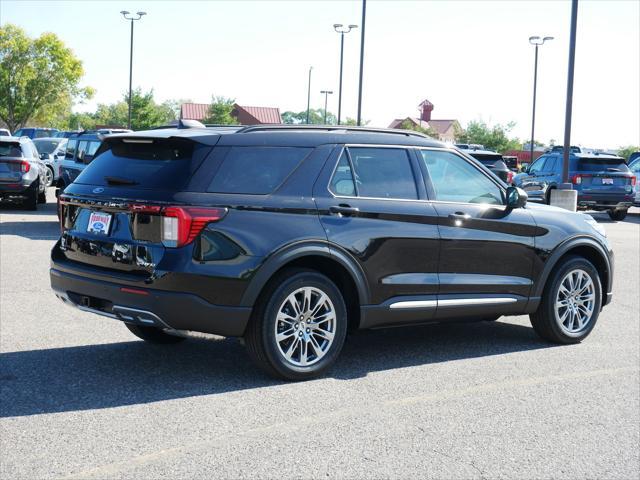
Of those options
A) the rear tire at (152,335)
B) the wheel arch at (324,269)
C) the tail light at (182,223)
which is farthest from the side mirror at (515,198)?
the rear tire at (152,335)

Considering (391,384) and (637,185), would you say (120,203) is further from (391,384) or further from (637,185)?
(637,185)

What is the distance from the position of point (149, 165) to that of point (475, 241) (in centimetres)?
261

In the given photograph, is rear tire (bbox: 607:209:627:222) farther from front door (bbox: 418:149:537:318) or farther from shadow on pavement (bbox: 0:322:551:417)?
front door (bbox: 418:149:537:318)

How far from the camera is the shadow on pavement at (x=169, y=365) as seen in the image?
5.57 meters

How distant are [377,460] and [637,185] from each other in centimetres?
2412

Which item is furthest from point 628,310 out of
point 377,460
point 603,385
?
point 377,460

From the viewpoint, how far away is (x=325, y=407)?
5.52m

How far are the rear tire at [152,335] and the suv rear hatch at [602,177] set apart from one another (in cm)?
1923

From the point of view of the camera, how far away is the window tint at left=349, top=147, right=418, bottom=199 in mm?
6469

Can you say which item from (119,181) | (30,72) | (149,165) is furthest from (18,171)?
(30,72)

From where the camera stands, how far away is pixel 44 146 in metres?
32.9

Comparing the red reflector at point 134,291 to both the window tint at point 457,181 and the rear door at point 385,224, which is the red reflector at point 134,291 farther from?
the window tint at point 457,181

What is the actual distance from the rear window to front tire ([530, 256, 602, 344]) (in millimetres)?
3356

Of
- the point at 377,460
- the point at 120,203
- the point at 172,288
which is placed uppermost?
the point at 120,203
